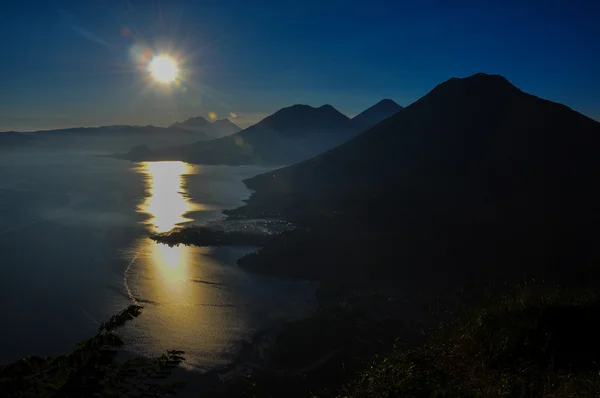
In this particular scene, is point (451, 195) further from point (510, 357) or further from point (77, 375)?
point (77, 375)

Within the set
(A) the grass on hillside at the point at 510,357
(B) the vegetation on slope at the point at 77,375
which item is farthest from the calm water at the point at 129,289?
(A) the grass on hillside at the point at 510,357

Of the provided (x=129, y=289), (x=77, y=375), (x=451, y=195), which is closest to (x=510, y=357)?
(x=77, y=375)

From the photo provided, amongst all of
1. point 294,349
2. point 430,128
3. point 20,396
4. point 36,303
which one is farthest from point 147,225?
point 20,396

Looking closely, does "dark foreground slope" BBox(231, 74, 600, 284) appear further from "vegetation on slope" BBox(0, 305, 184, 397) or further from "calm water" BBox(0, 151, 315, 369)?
"vegetation on slope" BBox(0, 305, 184, 397)

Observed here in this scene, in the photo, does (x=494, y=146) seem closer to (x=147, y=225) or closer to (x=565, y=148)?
(x=565, y=148)

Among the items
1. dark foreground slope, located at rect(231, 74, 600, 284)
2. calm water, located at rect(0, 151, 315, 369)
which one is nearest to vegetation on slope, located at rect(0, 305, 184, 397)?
calm water, located at rect(0, 151, 315, 369)

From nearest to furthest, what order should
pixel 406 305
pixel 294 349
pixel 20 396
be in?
1. pixel 20 396
2. pixel 294 349
3. pixel 406 305
